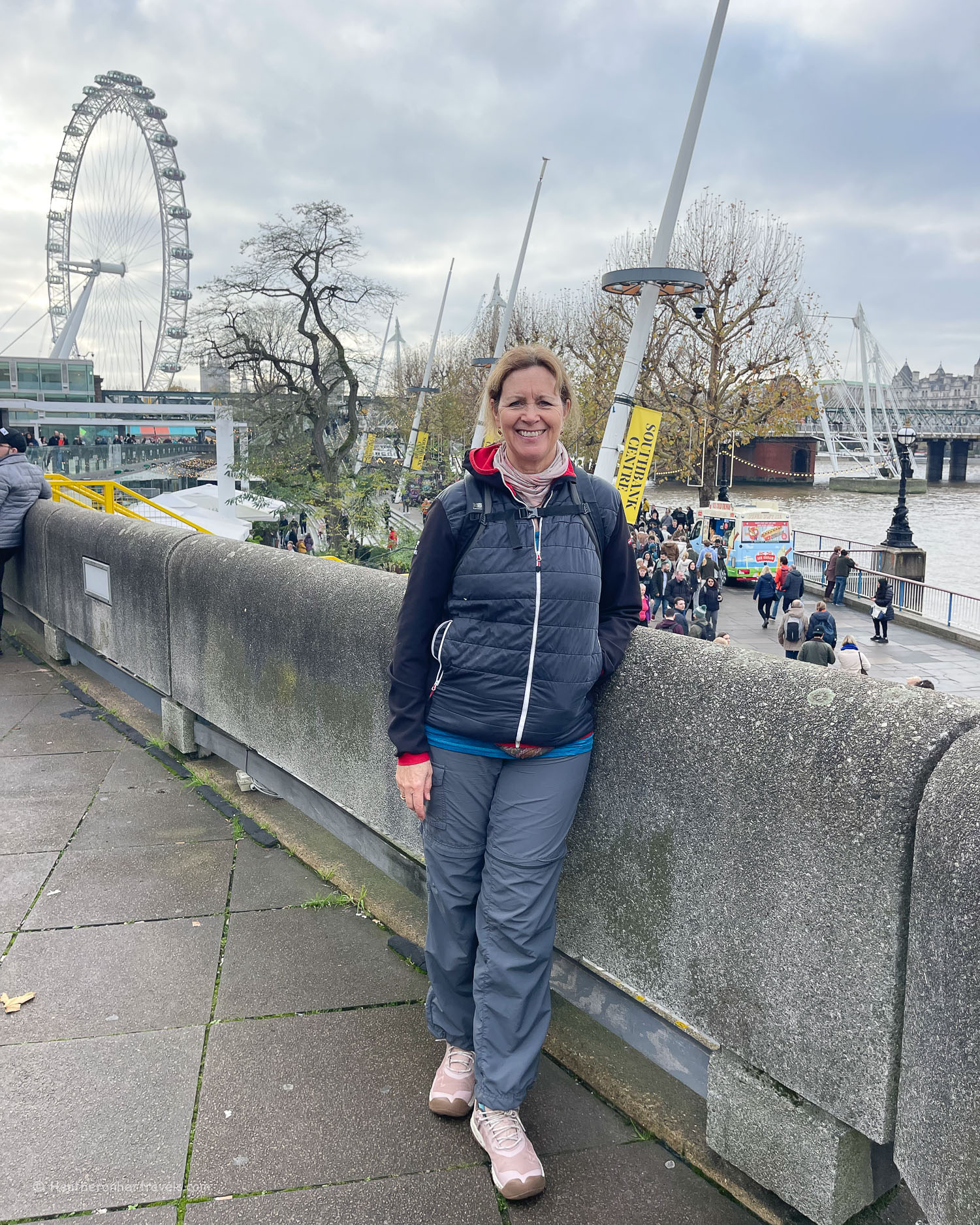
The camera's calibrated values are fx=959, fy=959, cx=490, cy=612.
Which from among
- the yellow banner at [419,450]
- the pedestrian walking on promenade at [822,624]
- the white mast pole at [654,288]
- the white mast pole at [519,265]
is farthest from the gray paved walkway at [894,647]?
the yellow banner at [419,450]

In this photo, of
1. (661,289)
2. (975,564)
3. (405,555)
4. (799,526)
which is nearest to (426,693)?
(661,289)

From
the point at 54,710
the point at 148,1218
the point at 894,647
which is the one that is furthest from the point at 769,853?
the point at 894,647

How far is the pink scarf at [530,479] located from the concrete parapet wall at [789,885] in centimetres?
43

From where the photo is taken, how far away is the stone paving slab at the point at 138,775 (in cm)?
435

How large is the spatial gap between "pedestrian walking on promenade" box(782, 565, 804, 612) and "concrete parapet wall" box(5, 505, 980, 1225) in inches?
815

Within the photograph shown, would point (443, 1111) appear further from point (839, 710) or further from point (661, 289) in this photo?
point (661, 289)

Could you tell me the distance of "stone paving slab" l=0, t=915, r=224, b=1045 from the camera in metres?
2.55

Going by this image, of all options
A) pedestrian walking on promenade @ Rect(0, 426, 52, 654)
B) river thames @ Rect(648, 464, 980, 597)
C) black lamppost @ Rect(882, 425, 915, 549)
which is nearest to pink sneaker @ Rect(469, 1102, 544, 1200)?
pedestrian walking on promenade @ Rect(0, 426, 52, 654)

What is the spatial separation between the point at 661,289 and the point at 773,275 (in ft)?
87.3

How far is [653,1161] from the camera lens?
212 cm

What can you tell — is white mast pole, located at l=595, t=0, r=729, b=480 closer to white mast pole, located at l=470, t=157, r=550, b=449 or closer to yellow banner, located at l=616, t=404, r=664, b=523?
yellow banner, located at l=616, t=404, r=664, b=523

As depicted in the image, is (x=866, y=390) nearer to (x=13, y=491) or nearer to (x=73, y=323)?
(x=73, y=323)

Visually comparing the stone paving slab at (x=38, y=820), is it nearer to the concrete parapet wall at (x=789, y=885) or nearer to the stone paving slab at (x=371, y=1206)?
the stone paving slab at (x=371, y=1206)

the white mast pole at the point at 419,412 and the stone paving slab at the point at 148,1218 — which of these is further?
the white mast pole at the point at 419,412
